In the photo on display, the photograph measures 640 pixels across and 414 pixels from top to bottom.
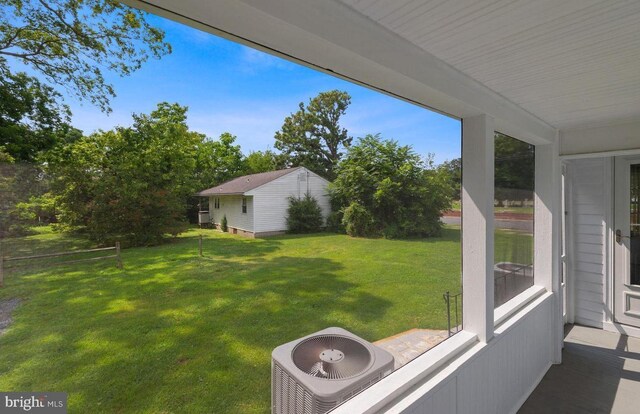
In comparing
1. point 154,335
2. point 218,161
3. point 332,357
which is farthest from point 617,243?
point 154,335

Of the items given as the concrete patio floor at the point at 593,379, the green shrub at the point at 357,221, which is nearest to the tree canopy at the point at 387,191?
the green shrub at the point at 357,221

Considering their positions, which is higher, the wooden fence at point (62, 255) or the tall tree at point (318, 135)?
the tall tree at point (318, 135)

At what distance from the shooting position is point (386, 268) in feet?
10.1

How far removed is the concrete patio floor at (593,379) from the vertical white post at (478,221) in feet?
3.28

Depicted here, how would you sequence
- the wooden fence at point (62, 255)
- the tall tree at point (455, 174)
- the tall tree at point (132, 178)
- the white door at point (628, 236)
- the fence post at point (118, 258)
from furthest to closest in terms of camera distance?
the white door at point (628, 236) < the tall tree at point (455, 174) < the fence post at point (118, 258) < the tall tree at point (132, 178) < the wooden fence at point (62, 255)

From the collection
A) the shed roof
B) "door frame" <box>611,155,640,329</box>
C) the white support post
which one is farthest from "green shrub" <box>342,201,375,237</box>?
"door frame" <box>611,155,640,329</box>

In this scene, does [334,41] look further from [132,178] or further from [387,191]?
[387,191]

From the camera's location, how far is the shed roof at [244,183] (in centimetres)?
220

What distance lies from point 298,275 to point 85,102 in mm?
2410

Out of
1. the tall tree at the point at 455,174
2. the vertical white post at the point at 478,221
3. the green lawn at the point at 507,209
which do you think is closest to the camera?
the vertical white post at the point at 478,221

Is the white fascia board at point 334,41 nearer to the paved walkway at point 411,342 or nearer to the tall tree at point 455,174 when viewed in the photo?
the tall tree at point 455,174

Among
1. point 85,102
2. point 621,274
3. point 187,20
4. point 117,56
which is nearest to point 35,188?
point 85,102

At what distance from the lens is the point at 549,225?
2.61 metres

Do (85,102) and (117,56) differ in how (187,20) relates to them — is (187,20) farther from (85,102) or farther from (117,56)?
(85,102)
